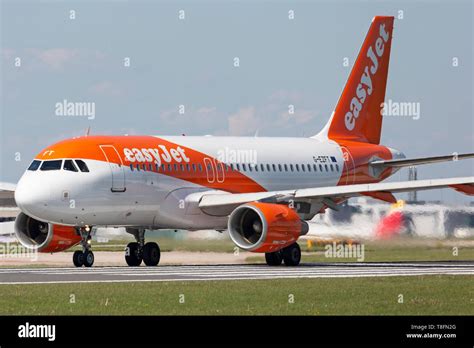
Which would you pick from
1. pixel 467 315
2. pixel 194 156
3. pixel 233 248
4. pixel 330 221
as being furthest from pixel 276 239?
pixel 467 315

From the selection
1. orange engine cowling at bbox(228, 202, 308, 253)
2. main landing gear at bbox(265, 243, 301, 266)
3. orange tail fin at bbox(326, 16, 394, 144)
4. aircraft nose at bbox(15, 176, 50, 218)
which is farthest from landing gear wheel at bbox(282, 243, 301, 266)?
orange tail fin at bbox(326, 16, 394, 144)

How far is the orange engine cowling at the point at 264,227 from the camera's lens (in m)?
37.6

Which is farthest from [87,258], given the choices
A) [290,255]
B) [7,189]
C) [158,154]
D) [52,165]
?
[290,255]

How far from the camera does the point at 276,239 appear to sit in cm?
3772

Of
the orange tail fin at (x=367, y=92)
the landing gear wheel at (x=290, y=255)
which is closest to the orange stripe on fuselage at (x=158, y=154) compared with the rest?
the landing gear wheel at (x=290, y=255)

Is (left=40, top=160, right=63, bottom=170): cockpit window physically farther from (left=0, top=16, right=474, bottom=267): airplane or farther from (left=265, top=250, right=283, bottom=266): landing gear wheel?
(left=265, top=250, right=283, bottom=266): landing gear wheel

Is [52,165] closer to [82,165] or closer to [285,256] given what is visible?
[82,165]

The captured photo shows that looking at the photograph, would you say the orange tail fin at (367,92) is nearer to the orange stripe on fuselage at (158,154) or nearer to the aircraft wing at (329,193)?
the orange stripe on fuselage at (158,154)

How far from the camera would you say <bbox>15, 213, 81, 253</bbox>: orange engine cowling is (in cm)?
4028

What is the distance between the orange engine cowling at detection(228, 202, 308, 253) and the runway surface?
0.74 m

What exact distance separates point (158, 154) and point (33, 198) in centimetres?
500

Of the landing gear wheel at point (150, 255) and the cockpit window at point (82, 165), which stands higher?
the cockpit window at point (82, 165)

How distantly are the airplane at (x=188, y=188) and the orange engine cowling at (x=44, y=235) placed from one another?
0.03 metres
